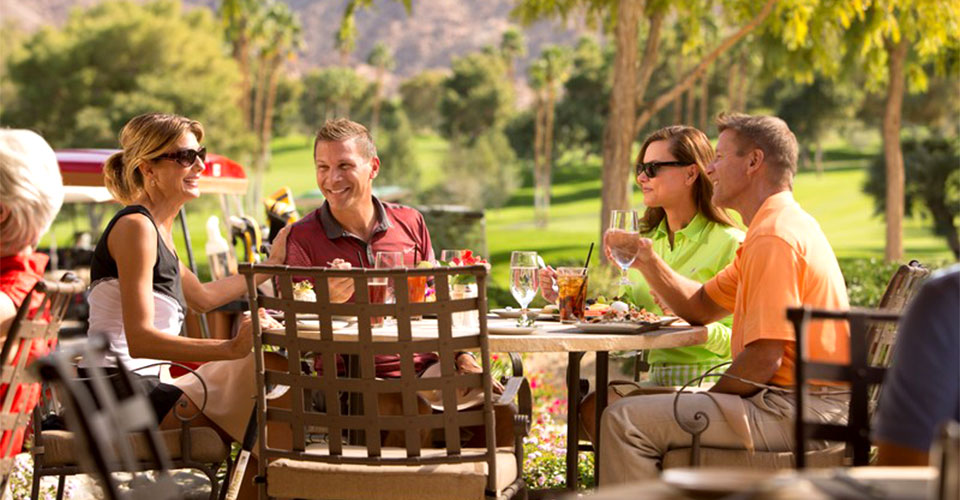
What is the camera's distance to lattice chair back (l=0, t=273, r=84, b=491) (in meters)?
2.98

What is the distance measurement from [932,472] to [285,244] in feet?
12.0

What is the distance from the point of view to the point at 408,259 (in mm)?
4777

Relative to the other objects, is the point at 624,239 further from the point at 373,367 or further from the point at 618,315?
the point at 373,367

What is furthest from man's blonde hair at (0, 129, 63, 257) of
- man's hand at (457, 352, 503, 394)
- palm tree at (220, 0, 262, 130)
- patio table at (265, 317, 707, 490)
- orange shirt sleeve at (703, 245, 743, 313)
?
palm tree at (220, 0, 262, 130)

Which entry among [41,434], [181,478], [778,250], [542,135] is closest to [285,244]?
[41,434]

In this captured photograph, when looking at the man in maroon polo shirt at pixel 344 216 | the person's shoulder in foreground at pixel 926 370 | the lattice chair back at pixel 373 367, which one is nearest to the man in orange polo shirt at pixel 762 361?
the lattice chair back at pixel 373 367

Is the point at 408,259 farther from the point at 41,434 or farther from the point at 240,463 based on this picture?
the point at 41,434

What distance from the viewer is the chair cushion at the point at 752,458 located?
13.7ft

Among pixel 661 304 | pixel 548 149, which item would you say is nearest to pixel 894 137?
pixel 661 304

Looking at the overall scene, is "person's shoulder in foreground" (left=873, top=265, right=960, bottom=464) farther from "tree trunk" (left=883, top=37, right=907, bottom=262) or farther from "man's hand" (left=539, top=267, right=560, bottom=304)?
"tree trunk" (left=883, top=37, right=907, bottom=262)

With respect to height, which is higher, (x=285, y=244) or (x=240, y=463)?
(x=285, y=244)

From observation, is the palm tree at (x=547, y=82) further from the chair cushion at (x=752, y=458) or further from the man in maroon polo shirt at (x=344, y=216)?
the chair cushion at (x=752, y=458)

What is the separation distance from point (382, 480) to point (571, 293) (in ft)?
4.21

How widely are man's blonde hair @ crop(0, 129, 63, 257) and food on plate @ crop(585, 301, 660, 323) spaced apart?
2122 mm
